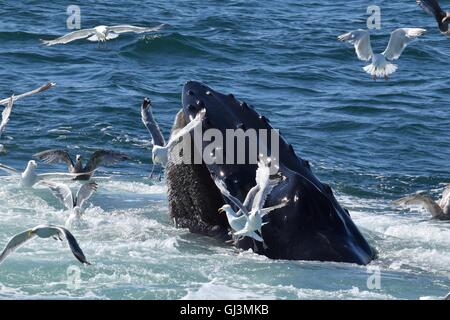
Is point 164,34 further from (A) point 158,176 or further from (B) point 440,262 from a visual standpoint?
(B) point 440,262

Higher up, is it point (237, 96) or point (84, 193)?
point (84, 193)

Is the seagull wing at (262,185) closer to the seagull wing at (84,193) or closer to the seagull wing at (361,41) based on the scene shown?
the seagull wing at (84,193)

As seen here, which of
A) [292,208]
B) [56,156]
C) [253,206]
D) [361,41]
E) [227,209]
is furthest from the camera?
[361,41]

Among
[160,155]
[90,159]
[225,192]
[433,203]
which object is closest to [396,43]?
[433,203]

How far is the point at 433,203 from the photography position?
1673cm

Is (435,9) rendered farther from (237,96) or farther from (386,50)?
(237,96)

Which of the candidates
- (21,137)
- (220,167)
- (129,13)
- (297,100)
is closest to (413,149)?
(297,100)

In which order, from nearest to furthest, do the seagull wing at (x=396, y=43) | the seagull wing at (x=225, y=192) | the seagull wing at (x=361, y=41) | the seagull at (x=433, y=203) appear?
the seagull wing at (x=225, y=192)
the seagull at (x=433, y=203)
the seagull wing at (x=361, y=41)
the seagull wing at (x=396, y=43)

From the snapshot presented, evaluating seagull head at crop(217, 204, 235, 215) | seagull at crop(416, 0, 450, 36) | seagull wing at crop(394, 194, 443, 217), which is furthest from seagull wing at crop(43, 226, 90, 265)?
seagull at crop(416, 0, 450, 36)

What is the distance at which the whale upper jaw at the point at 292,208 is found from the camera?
12.2 m

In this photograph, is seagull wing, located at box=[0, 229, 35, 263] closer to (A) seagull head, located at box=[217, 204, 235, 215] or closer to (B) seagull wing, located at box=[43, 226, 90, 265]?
(B) seagull wing, located at box=[43, 226, 90, 265]

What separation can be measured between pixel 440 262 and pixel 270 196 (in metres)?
2.20

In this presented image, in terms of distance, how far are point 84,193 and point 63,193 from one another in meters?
0.28

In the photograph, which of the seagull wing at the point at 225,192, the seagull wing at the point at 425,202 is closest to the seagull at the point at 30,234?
the seagull wing at the point at 225,192
